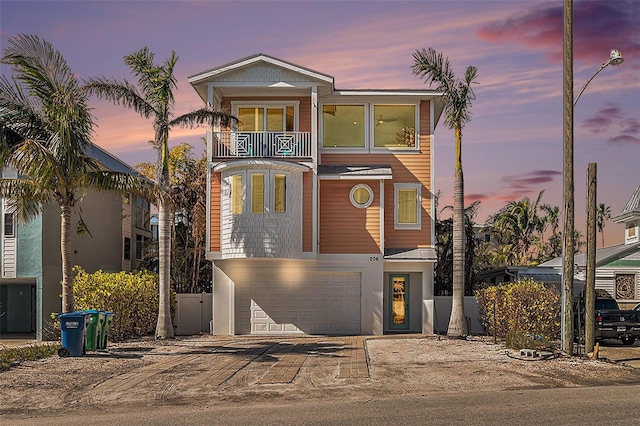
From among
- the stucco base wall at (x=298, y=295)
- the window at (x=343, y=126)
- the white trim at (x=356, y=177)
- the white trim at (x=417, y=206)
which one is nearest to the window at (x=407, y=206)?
the white trim at (x=417, y=206)

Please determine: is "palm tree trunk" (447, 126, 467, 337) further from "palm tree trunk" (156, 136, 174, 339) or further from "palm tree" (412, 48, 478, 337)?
"palm tree trunk" (156, 136, 174, 339)

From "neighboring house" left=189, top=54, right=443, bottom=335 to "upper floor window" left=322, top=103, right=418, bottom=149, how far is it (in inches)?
1.5

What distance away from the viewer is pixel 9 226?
87.1 feet

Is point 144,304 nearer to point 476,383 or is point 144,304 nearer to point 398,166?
point 398,166

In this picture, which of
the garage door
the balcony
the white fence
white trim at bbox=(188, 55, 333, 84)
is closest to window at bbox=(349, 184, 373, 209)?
the balcony

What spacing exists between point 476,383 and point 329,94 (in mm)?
15393

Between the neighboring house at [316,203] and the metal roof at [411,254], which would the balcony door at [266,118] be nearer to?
the neighboring house at [316,203]

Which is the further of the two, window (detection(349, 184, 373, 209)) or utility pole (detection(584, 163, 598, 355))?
window (detection(349, 184, 373, 209))

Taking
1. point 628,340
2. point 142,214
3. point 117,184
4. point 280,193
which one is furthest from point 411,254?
point 142,214

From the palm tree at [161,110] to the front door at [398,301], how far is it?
28.5 ft

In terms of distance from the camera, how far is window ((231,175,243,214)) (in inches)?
1000

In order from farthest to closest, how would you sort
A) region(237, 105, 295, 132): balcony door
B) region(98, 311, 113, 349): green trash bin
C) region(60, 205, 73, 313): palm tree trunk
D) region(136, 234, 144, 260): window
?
1. region(136, 234, 144, 260): window
2. region(237, 105, 295, 132): balcony door
3. region(60, 205, 73, 313): palm tree trunk
4. region(98, 311, 113, 349): green trash bin

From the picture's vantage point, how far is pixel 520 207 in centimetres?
5412

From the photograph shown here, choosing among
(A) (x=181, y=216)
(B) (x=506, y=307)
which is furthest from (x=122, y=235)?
(B) (x=506, y=307)
